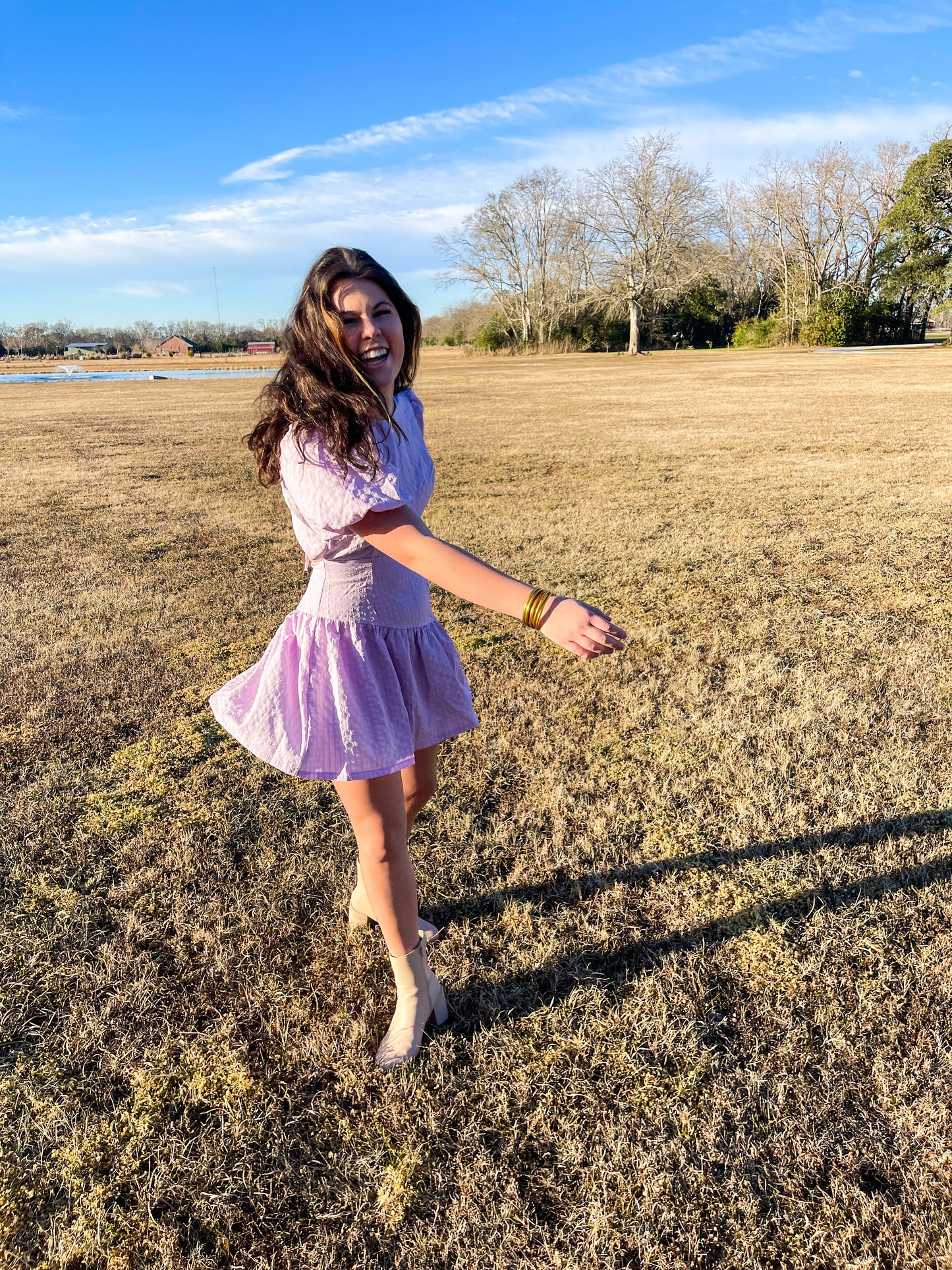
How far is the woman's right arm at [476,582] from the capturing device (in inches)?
52.9

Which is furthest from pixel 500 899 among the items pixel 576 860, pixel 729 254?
pixel 729 254

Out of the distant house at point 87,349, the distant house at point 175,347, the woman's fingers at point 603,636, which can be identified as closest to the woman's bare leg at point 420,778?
the woman's fingers at point 603,636

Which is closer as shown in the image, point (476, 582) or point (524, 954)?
point (476, 582)

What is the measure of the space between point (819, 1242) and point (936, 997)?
81 cm

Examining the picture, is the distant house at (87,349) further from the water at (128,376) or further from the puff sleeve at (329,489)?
the puff sleeve at (329,489)

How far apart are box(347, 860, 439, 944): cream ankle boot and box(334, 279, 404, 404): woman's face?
1413 millimetres

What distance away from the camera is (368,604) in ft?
5.71

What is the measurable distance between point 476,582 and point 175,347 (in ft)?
291

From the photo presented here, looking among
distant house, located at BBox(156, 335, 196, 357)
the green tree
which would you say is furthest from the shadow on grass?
distant house, located at BBox(156, 335, 196, 357)

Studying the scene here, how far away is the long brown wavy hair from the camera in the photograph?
59.6 inches

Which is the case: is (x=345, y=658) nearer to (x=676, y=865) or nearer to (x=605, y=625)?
(x=605, y=625)

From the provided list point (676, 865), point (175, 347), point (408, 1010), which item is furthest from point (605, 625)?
point (175, 347)

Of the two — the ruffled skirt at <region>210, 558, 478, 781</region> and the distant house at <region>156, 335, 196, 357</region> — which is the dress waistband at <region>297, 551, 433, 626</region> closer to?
the ruffled skirt at <region>210, 558, 478, 781</region>

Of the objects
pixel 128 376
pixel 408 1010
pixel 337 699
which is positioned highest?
pixel 128 376
